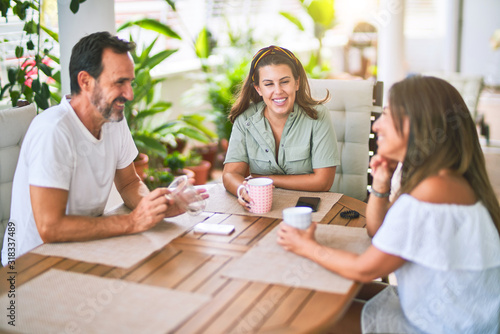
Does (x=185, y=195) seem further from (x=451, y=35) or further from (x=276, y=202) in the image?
(x=451, y=35)

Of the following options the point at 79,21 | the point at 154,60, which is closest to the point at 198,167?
the point at 154,60

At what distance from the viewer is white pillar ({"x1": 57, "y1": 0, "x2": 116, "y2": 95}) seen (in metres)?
2.78

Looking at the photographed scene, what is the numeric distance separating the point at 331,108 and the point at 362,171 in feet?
1.17

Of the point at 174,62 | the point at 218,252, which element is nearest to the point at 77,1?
the point at 218,252

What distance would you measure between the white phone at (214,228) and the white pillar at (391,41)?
3.76 m

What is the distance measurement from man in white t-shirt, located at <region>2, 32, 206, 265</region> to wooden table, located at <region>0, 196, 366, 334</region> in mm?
147

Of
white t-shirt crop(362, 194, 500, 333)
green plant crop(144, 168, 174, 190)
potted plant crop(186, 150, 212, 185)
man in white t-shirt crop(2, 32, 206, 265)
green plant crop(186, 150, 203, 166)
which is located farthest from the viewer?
green plant crop(186, 150, 203, 166)

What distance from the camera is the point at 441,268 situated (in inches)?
52.8

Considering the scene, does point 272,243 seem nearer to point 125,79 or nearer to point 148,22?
point 125,79

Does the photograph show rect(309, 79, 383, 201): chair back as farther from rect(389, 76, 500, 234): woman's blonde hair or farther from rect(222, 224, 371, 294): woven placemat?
rect(389, 76, 500, 234): woman's blonde hair

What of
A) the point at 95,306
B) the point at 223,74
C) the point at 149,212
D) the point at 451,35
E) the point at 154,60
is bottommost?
the point at 95,306

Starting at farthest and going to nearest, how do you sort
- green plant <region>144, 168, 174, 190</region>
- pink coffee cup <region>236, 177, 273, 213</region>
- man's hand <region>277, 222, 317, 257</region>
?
green plant <region>144, 168, 174, 190</region>
pink coffee cup <region>236, 177, 273, 213</region>
man's hand <region>277, 222, 317, 257</region>

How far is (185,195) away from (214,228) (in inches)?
5.7

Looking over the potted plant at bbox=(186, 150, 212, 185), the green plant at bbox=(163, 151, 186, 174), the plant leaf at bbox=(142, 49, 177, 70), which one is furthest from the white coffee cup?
the potted plant at bbox=(186, 150, 212, 185)
